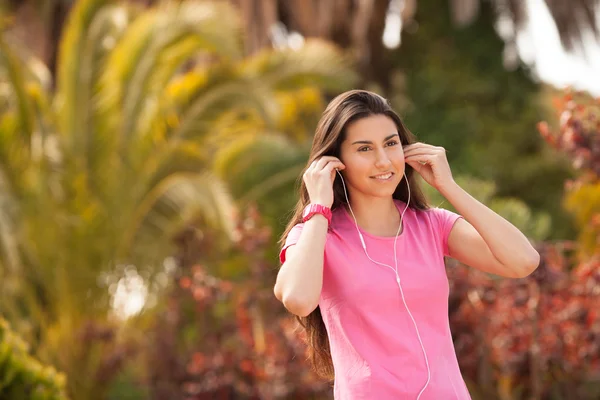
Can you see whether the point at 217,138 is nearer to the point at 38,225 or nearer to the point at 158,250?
Answer: the point at 158,250

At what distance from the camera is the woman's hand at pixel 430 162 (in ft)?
10.0

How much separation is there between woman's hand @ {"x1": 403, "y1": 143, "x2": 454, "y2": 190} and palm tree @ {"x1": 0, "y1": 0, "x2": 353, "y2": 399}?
6.99 metres

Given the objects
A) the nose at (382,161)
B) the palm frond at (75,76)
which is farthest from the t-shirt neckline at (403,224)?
the palm frond at (75,76)

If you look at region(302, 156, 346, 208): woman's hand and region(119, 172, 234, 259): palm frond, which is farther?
region(119, 172, 234, 259): palm frond

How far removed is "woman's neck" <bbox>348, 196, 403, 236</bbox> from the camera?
2.96 metres

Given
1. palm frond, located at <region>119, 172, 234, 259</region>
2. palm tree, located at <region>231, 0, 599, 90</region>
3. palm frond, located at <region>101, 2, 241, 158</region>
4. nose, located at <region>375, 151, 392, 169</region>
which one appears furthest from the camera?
palm tree, located at <region>231, 0, 599, 90</region>

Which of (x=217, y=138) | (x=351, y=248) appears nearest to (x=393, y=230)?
(x=351, y=248)

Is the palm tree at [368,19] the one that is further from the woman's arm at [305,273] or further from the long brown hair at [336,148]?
the woman's arm at [305,273]

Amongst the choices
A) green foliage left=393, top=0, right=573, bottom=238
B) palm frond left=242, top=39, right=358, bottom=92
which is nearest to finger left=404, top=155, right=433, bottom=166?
palm frond left=242, top=39, right=358, bottom=92

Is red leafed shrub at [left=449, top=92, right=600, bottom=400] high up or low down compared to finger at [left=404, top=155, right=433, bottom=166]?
down

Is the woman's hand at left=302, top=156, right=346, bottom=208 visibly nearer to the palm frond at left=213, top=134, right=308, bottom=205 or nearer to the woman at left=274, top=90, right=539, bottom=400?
the woman at left=274, top=90, right=539, bottom=400


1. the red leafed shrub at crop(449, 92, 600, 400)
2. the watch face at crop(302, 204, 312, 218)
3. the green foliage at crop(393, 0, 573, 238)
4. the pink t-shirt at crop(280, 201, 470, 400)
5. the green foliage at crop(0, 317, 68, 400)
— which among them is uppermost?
the watch face at crop(302, 204, 312, 218)

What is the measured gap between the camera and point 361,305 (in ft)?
8.97

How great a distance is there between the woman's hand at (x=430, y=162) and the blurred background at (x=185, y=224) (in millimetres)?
3319
